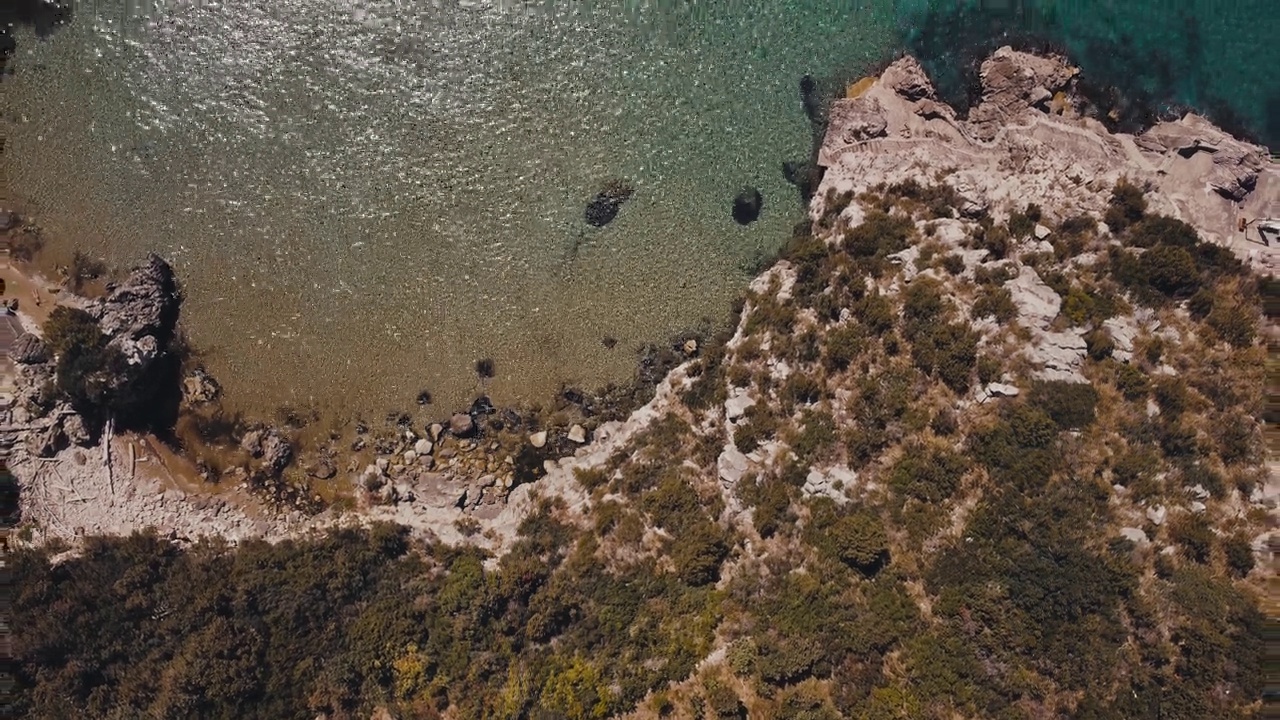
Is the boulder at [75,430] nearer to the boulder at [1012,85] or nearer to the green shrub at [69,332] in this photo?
the green shrub at [69,332]

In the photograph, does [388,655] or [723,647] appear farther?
[388,655]

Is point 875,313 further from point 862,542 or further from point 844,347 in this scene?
point 862,542

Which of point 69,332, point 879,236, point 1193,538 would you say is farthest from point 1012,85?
point 69,332

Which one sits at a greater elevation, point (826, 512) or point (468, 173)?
point (468, 173)

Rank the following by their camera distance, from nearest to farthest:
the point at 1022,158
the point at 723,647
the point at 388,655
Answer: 1. the point at 723,647
2. the point at 388,655
3. the point at 1022,158

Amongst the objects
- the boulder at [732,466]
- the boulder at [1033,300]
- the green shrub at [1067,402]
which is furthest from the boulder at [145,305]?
the green shrub at [1067,402]

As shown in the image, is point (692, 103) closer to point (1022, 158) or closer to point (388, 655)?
point (1022, 158)

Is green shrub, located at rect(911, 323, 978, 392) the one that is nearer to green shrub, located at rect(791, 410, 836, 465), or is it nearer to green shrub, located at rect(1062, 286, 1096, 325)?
green shrub, located at rect(1062, 286, 1096, 325)

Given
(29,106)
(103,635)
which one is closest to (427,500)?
(103,635)
